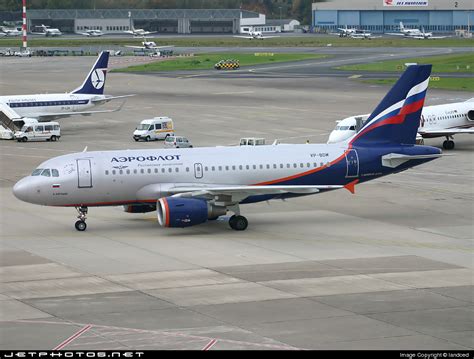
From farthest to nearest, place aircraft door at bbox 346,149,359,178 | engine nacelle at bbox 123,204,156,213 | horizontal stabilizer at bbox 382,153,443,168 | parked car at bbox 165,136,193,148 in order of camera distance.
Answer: parked car at bbox 165,136,193,148 < horizontal stabilizer at bbox 382,153,443,168 < aircraft door at bbox 346,149,359,178 < engine nacelle at bbox 123,204,156,213

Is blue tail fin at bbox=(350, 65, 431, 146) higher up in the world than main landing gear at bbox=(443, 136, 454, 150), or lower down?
higher up

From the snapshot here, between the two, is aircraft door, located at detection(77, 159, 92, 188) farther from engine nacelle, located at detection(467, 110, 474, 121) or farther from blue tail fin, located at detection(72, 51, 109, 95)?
blue tail fin, located at detection(72, 51, 109, 95)

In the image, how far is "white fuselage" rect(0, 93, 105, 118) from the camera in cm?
10056

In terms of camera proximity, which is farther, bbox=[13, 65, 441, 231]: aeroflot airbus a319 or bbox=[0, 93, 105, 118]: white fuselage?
bbox=[0, 93, 105, 118]: white fuselage

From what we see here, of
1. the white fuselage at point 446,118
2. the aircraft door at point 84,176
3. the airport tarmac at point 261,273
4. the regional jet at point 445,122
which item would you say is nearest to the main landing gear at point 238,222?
the airport tarmac at point 261,273

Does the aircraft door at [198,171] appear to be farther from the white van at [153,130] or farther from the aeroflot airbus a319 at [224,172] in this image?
the white van at [153,130]

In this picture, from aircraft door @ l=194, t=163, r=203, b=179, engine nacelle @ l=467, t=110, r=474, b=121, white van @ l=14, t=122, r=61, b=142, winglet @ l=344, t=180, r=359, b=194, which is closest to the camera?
aircraft door @ l=194, t=163, r=203, b=179

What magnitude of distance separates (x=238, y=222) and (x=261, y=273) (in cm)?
953

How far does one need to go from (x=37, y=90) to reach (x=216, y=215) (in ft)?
287

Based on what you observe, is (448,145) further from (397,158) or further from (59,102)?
(59,102)

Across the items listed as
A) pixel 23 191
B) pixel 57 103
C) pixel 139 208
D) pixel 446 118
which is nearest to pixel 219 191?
pixel 139 208

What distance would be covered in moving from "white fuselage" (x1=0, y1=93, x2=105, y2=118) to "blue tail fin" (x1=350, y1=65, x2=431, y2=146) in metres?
50.5

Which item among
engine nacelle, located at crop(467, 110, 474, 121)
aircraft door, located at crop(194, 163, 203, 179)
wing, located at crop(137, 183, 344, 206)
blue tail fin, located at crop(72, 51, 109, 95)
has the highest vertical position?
blue tail fin, located at crop(72, 51, 109, 95)

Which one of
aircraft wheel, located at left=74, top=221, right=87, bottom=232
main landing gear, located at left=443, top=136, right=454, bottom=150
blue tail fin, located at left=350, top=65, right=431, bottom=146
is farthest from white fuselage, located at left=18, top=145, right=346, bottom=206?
main landing gear, located at left=443, top=136, right=454, bottom=150
